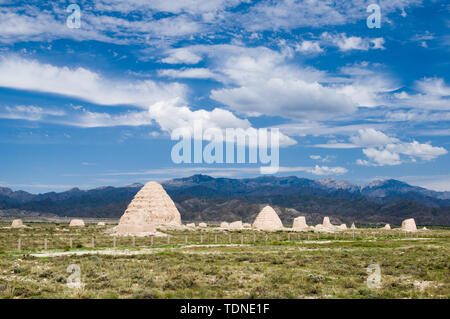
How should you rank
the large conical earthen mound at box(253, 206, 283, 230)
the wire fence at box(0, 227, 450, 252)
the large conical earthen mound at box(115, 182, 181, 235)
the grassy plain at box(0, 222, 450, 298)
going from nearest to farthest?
the grassy plain at box(0, 222, 450, 298) < the wire fence at box(0, 227, 450, 252) < the large conical earthen mound at box(115, 182, 181, 235) < the large conical earthen mound at box(253, 206, 283, 230)

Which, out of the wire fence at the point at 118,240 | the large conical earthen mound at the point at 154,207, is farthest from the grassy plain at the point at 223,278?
the large conical earthen mound at the point at 154,207

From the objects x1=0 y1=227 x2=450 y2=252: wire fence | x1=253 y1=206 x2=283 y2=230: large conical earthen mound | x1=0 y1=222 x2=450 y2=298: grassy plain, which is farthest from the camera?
x1=253 y1=206 x2=283 y2=230: large conical earthen mound

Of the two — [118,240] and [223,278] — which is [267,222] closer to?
[118,240]

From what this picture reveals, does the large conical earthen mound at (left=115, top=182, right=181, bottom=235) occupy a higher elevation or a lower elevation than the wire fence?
higher

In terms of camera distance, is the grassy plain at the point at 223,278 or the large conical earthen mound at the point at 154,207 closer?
the grassy plain at the point at 223,278

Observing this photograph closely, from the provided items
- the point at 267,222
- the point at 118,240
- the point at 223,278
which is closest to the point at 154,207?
the point at 267,222

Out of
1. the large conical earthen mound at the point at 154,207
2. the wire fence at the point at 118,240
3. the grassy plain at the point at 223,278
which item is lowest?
the wire fence at the point at 118,240

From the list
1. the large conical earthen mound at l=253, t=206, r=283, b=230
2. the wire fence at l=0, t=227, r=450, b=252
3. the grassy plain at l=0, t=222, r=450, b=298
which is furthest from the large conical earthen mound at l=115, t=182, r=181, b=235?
the grassy plain at l=0, t=222, r=450, b=298

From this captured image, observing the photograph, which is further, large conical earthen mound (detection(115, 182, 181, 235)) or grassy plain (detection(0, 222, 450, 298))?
large conical earthen mound (detection(115, 182, 181, 235))

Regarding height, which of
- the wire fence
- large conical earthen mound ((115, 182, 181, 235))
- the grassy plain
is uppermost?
large conical earthen mound ((115, 182, 181, 235))

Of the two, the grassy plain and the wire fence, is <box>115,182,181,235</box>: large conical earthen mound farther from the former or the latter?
the grassy plain

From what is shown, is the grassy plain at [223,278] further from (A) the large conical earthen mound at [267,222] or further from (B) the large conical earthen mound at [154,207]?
(A) the large conical earthen mound at [267,222]
